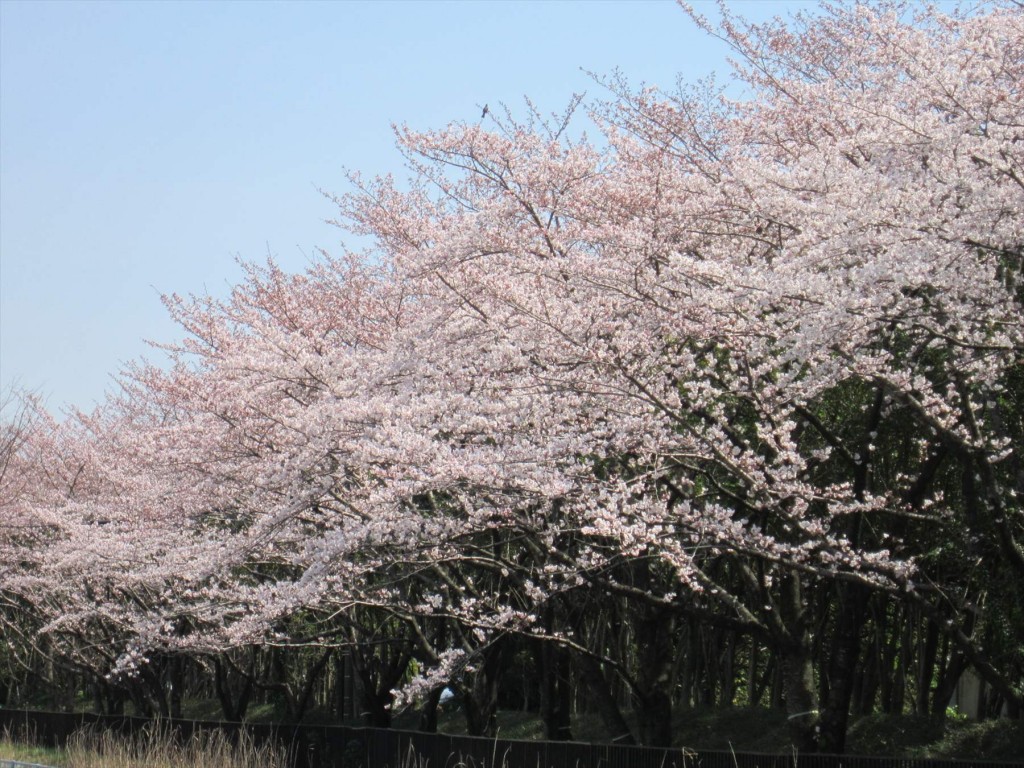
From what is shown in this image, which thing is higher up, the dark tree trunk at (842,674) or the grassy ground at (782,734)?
the dark tree trunk at (842,674)

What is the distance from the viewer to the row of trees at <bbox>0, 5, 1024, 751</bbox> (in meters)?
6.99

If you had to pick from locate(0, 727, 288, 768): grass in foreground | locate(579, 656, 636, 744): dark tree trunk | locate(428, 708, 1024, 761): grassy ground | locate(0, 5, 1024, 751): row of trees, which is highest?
locate(0, 5, 1024, 751): row of trees

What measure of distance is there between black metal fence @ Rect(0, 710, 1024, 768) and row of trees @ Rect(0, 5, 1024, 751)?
0.59 meters

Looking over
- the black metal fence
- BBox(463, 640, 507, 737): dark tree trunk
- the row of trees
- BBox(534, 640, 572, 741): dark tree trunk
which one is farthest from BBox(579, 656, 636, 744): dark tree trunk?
BBox(463, 640, 507, 737): dark tree trunk

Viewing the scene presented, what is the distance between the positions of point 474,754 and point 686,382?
11.4ft

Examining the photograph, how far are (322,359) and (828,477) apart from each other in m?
4.59

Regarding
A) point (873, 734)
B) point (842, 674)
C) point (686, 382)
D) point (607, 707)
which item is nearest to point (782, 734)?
point (873, 734)

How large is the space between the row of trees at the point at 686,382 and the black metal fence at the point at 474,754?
0.59 meters

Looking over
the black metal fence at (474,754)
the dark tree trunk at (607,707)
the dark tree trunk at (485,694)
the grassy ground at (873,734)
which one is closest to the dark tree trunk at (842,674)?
the grassy ground at (873,734)

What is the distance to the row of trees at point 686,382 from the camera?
6988 mm

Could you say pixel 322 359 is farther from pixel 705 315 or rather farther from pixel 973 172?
pixel 973 172

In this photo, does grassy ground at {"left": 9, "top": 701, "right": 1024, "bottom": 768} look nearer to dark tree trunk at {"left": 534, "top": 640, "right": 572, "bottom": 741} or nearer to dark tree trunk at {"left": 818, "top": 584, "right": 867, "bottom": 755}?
dark tree trunk at {"left": 818, "top": 584, "right": 867, "bottom": 755}

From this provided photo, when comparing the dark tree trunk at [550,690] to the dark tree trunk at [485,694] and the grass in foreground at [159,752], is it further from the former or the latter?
the grass in foreground at [159,752]

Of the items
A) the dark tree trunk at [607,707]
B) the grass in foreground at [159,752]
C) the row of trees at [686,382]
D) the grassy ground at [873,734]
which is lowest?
the grass in foreground at [159,752]
